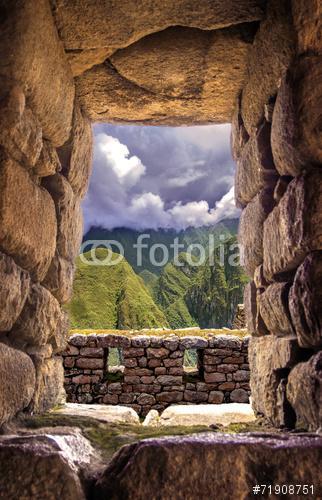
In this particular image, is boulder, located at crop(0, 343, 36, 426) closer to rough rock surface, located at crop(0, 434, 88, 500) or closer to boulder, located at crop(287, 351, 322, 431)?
rough rock surface, located at crop(0, 434, 88, 500)

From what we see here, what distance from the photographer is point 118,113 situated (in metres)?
3.12

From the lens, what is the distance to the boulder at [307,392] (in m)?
1.67

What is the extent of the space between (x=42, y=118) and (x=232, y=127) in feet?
4.81

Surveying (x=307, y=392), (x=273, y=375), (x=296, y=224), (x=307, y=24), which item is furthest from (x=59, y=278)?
(x=307, y=24)

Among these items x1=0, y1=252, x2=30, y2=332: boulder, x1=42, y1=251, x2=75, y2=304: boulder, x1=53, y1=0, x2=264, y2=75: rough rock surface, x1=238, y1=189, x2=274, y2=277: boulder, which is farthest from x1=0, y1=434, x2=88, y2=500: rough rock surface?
x1=53, y1=0, x2=264, y2=75: rough rock surface

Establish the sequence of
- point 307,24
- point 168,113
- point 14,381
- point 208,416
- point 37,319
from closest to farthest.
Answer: point 307,24
point 14,381
point 37,319
point 208,416
point 168,113

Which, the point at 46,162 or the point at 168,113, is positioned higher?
the point at 168,113

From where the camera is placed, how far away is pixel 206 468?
1.25 m

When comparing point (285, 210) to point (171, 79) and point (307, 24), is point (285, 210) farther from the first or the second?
point (171, 79)

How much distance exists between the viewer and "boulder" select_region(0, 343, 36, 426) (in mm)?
1846

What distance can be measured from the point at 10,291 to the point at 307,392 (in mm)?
1328

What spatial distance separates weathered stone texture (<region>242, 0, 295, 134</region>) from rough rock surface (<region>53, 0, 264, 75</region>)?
0.12 meters

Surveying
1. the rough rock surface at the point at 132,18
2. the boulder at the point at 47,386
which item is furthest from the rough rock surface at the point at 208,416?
the rough rock surface at the point at 132,18

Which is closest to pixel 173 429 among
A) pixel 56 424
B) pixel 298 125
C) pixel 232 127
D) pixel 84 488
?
pixel 56 424
